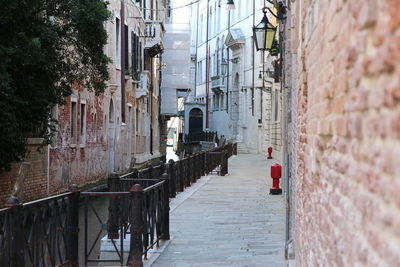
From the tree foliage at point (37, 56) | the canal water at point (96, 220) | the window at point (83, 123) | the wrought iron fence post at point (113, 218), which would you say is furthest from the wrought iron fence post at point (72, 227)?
the window at point (83, 123)

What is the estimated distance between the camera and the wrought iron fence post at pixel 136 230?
333 inches

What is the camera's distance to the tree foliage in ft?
46.7

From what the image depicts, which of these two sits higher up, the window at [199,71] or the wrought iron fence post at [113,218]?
the window at [199,71]

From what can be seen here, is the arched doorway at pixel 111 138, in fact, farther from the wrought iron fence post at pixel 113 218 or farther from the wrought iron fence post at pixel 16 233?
the wrought iron fence post at pixel 16 233

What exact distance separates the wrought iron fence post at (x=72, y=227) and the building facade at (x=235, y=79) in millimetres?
33598

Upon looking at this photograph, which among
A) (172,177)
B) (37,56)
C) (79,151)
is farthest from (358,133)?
(79,151)

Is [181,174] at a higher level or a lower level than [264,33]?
lower

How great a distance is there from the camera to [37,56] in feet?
47.0

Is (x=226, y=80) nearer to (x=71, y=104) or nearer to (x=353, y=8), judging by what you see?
(x=71, y=104)

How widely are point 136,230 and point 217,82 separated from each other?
63.0 m

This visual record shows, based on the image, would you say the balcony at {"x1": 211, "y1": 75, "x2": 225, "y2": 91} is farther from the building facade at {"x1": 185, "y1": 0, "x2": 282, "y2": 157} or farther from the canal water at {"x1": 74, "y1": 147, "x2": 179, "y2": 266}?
the canal water at {"x1": 74, "y1": 147, "x2": 179, "y2": 266}

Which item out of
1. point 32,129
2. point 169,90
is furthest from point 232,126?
point 32,129

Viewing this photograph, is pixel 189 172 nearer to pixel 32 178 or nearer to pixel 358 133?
pixel 32 178

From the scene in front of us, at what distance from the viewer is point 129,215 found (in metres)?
9.07
